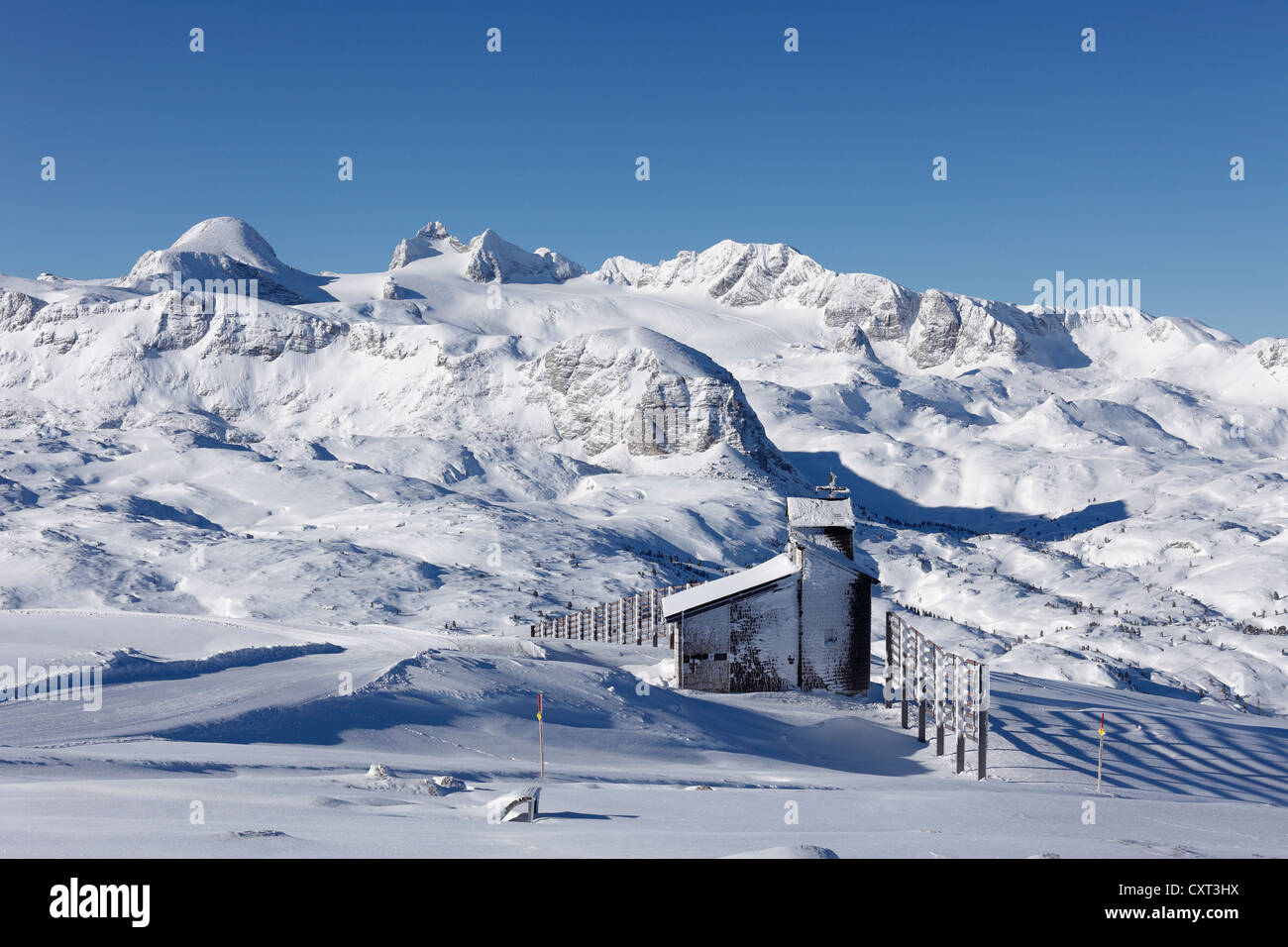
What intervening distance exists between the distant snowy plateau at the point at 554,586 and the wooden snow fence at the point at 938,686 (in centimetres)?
72

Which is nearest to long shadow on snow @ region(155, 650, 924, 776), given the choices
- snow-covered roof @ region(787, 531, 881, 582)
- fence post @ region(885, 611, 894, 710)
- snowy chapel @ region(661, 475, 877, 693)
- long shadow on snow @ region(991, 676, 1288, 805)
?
snowy chapel @ region(661, 475, 877, 693)

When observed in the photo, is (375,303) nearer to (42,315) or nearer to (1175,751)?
(42,315)

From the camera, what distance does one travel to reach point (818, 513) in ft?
92.0

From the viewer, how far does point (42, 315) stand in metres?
125

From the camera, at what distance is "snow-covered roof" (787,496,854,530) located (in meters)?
27.8

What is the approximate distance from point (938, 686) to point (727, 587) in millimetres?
6383

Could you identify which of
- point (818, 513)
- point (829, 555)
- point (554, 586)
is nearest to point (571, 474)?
point (554, 586)

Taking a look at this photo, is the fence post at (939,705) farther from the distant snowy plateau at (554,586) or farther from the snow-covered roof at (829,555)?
the snow-covered roof at (829,555)

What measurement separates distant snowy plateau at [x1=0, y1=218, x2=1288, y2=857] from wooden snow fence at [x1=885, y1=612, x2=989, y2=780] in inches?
28.5

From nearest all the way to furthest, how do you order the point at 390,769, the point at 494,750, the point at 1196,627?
the point at 390,769, the point at 494,750, the point at 1196,627

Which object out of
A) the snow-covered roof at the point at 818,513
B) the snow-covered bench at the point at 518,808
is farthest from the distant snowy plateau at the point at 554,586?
the snow-covered roof at the point at 818,513

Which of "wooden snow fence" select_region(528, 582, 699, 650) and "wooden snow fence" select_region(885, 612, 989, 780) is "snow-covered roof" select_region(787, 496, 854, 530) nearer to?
"wooden snow fence" select_region(885, 612, 989, 780)

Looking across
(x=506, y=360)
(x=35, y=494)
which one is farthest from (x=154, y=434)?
(x=506, y=360)
